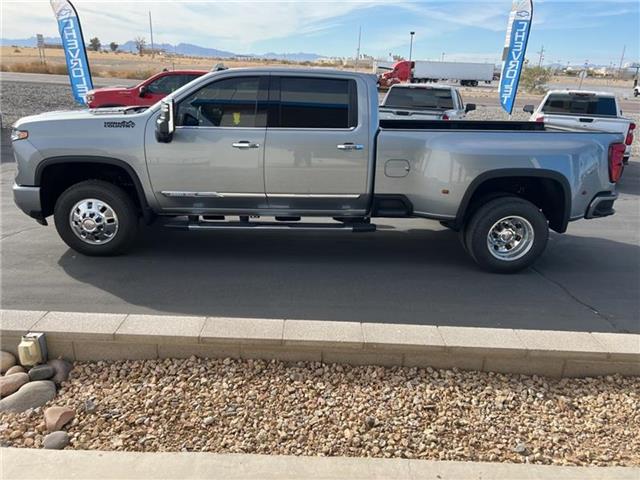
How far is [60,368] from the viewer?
3.25m

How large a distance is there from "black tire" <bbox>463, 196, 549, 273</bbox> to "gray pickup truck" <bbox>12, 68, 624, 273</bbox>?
1cm

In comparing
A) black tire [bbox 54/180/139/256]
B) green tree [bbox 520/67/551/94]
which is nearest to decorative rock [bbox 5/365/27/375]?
black tire [bbox 54/180/139/256]

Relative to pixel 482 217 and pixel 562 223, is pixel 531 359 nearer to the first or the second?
pixel 482 217

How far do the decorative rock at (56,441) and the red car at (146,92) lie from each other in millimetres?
12271

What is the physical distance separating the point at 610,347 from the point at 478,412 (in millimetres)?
1169

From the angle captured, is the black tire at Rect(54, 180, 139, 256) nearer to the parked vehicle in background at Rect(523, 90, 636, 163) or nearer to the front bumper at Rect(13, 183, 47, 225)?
the front bumper at Rect(13, 183, 47, 225)

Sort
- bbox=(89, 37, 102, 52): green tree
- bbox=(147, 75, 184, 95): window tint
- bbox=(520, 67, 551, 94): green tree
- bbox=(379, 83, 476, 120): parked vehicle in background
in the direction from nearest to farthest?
bbox=(379, 83, 476, 120): parked vehicle in background → bbox=(147, 75, 184, 95): window tint → bbox=(520, 67, 551, 94): green tree → bbox=(89, 37, 102, 52): green tree

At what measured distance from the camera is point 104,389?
308cm

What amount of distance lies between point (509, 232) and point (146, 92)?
1162cm

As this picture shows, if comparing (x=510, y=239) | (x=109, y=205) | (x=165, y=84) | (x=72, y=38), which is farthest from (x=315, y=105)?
(x=72, y=38)

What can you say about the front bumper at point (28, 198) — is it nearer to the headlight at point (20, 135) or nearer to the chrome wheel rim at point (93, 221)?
the chrome wheel rim at point (93, 221)

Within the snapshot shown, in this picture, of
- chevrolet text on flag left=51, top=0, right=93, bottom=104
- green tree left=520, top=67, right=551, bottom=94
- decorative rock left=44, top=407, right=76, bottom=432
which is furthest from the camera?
green tree left=520, top=67, right=551, bottom=94

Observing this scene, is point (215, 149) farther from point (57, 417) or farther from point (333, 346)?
point (57, 417)

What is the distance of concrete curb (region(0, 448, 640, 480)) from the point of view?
236 cm
